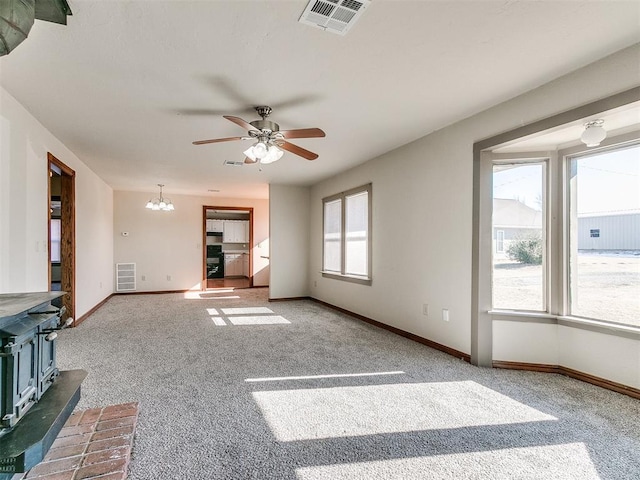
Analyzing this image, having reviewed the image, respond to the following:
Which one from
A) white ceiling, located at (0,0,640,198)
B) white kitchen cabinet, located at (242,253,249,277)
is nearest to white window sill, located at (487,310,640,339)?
white ceiling, located at (0,0,640,198)

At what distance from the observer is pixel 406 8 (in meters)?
1.73

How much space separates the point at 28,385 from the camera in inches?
64.5

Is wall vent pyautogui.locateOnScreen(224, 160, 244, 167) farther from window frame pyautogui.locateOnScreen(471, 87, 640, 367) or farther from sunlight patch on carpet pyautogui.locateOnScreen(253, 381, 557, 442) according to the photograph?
sunlight patch on carpet pyautogui.locateOnScreen(253, 381, 557, 442)

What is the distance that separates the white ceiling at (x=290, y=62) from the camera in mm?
1781

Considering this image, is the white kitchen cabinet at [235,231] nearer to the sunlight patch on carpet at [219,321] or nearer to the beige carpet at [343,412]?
the sunlight patch on carpet at [219,321]

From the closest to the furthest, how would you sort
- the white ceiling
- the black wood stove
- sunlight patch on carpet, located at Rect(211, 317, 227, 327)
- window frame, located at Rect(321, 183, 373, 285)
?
the black wood stove
the white ceiling
sunlight patch on carpet, located at Rect(211, 317, 227, 327)
window frame, located at Rect(321, 183, 373, 285)

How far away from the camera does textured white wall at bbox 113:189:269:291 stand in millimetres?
7375

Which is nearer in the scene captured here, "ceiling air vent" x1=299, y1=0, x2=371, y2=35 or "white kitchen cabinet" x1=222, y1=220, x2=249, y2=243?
"ceiling air vent" x1=299, y1=0, x2=371, y2=35

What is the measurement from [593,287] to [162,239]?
7.76 metres

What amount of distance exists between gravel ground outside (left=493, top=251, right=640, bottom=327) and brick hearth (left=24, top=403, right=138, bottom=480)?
3121mm

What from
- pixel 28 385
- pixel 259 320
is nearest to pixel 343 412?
pixel 28 385

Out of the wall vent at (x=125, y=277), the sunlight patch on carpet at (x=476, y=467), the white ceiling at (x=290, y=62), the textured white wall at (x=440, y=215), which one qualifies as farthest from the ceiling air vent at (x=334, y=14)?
the wall vent at (x=125, y=277)

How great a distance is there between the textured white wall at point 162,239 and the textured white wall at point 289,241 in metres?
1.94

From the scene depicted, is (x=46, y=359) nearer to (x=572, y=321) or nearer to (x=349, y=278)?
(x=572, y=321)
